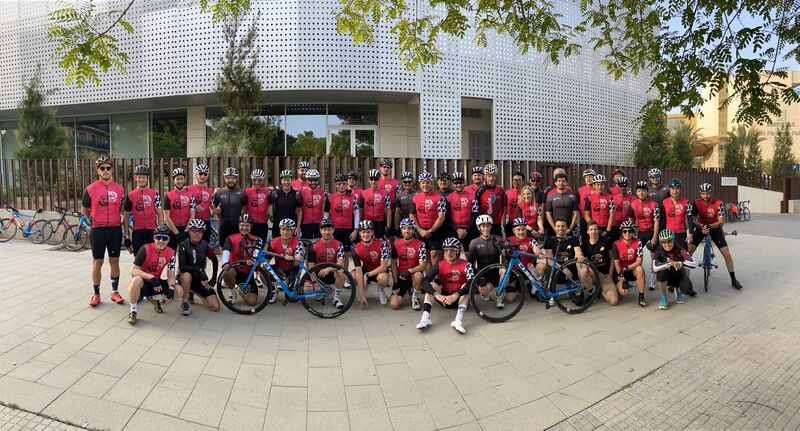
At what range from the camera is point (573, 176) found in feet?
43.3

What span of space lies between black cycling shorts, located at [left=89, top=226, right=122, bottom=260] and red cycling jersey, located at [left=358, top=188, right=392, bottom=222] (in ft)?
11.5

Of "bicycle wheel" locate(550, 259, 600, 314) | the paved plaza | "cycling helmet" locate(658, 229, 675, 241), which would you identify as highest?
"cycling helmet" locate(658, 229, 675, 241)

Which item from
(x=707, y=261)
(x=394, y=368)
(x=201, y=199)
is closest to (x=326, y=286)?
(x=394, y=368)

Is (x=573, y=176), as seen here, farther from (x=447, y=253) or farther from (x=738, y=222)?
(x=738, y=222)

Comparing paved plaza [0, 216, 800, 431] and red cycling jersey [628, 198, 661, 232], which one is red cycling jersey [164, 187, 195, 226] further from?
red cycling jersey [628, 198, 661, 232]

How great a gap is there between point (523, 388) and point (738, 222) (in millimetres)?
19417

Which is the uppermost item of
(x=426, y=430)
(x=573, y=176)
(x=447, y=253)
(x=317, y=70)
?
(x=317, y=70)

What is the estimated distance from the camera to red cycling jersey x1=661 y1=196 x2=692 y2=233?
7.41 m

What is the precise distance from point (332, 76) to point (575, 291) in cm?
1133

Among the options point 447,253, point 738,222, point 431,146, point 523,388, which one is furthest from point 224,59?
point 738,222

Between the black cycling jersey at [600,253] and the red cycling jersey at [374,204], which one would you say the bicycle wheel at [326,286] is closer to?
the red cycling jersey at [374,204]

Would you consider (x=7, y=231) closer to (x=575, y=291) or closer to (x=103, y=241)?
(x=103, y=241)

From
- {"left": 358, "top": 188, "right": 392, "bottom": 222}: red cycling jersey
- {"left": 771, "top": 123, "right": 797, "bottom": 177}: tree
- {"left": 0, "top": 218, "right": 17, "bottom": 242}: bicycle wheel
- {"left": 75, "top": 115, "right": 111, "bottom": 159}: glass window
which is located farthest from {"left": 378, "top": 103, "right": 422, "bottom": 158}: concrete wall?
{"left": 771, "top": 123, "right": 797, "bottom": 177}: tree

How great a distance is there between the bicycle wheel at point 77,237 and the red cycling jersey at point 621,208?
37.6 feet
